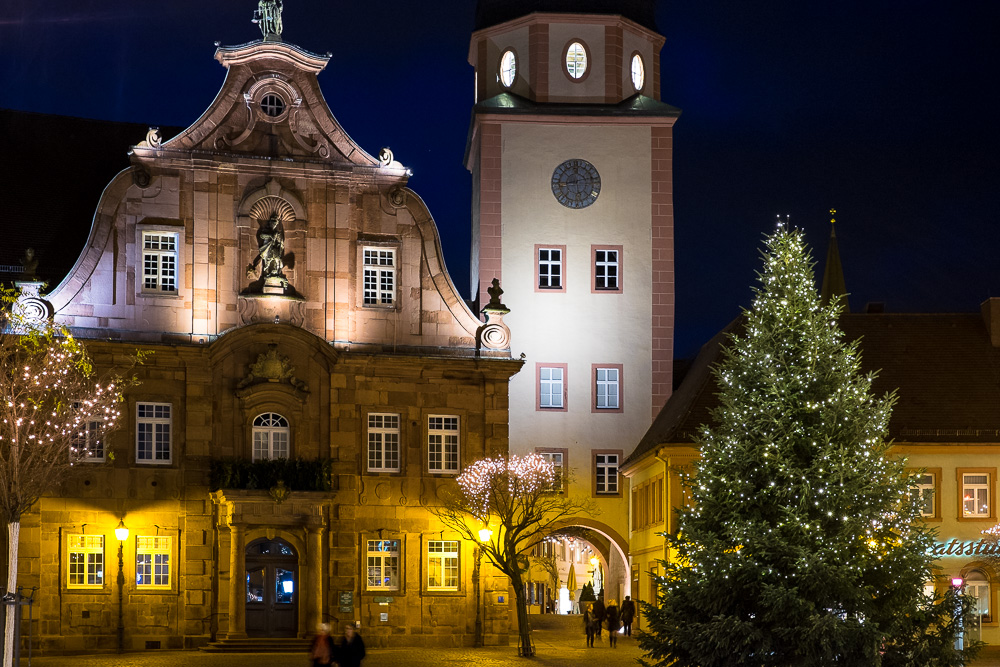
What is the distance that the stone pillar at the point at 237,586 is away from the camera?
36219 mm

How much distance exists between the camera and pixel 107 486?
36.6 m

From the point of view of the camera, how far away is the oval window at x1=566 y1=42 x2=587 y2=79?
1781 inches

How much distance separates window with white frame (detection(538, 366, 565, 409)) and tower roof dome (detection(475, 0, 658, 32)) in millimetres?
10616

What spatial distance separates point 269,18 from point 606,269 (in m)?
11.9

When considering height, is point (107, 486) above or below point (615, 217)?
below

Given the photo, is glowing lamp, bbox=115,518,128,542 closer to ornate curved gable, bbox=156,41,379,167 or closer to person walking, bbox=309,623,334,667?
ornate curved gable, bbox=156,41,379,167

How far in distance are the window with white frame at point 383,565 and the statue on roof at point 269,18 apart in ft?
43.2

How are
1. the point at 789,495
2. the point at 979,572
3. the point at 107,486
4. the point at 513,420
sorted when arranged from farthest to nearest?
the point at 513,420
the point at 979,572
the point at 107,486
the point at 789,495

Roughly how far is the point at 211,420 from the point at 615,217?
536 inches

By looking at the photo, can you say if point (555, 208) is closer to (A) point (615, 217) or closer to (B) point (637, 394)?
(A) point (615, 217)

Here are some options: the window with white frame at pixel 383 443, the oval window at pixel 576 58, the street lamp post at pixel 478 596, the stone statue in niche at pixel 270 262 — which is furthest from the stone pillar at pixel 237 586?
the oval window at pixel 576 58

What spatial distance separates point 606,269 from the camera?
145 feet

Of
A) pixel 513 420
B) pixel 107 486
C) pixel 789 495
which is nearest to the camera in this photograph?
pixel 789 495

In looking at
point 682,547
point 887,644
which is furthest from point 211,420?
point 887,644
